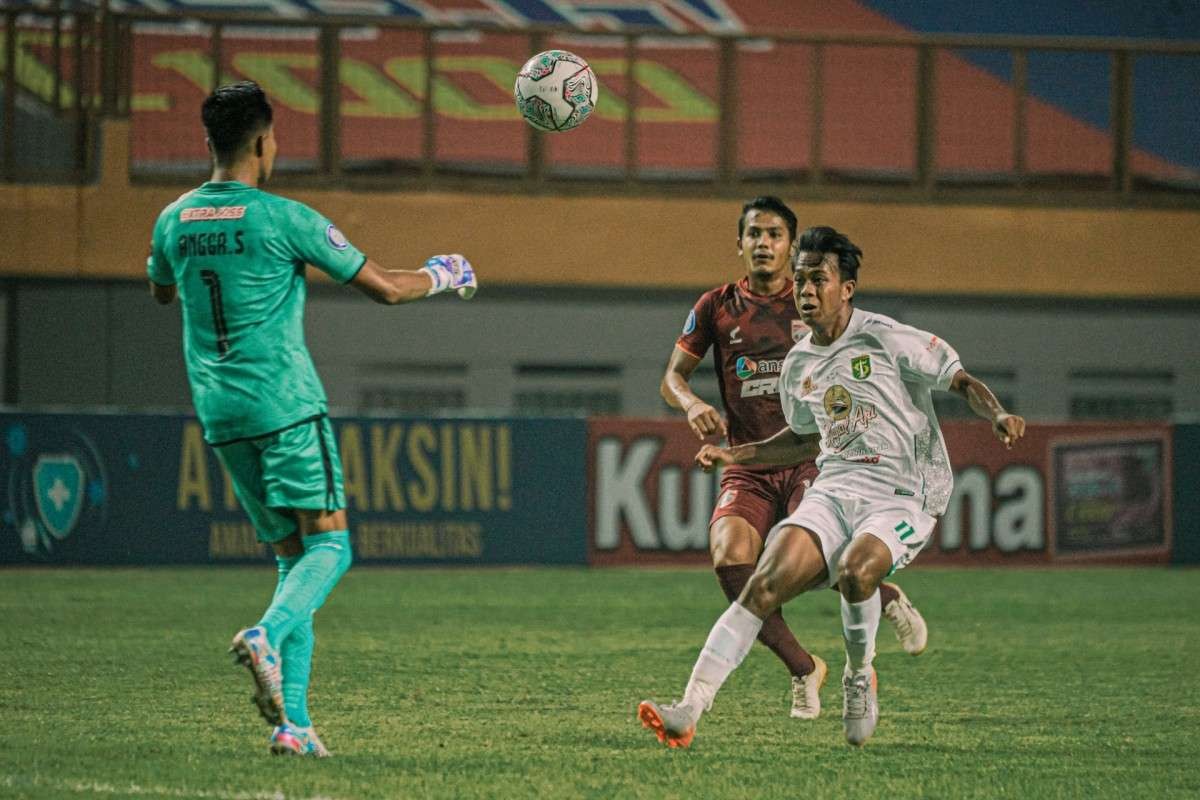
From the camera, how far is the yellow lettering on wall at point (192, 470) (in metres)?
15.8

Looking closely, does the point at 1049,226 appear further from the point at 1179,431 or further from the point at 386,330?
the point at 386,330

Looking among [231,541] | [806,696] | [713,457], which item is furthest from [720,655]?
[231,541]

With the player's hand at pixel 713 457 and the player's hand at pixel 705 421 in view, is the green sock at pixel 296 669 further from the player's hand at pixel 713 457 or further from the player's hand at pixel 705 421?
the player's hand at pixel 705 421

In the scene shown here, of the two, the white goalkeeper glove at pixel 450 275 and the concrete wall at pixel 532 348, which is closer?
the white goalkeeper glove at pixel 450 275

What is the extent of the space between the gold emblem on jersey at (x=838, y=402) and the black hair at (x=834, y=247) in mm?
434

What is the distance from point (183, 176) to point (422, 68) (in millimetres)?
2785

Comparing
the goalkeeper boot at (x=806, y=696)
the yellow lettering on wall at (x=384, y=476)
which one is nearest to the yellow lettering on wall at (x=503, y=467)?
the yellow lettering on wall at (x=384, y=476)

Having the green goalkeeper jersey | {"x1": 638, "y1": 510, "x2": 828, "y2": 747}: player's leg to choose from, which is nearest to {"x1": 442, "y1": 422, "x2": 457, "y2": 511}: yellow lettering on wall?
{"x1": 638, "y1": 510, "x2": 828, "y2": 747}: player's leg

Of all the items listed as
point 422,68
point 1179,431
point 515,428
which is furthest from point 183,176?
point 1179,431

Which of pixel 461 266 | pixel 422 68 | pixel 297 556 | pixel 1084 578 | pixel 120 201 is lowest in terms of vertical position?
pixel 1084 578

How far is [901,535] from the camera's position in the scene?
6461mm

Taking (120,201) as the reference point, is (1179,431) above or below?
below

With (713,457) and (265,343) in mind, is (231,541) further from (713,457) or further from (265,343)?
(265,343)

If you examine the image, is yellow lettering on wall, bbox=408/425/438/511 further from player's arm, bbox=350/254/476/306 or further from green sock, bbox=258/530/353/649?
green sock, bbox=258/530/353/649
